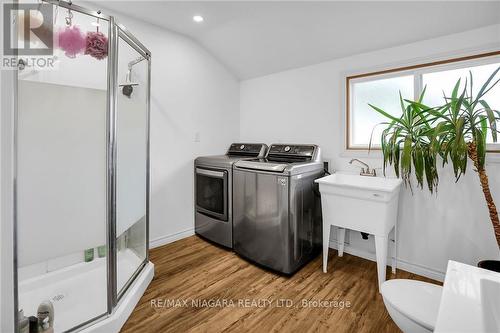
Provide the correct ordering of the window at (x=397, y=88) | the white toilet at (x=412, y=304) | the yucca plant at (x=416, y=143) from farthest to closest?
the window at (x=397, y=88)
the yucca plant at (x=416, y=143)
the white toilet at (x=412, y=304)

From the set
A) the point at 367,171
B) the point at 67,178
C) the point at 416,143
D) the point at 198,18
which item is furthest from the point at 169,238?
the point at 416,143

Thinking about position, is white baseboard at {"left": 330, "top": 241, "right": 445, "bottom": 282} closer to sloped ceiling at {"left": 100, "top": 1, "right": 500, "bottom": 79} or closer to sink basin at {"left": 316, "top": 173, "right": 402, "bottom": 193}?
sink basin at {"left": 316, "top": 173, "right": 402, "bottom": 193}

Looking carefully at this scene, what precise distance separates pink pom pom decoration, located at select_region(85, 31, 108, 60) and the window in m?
2.21

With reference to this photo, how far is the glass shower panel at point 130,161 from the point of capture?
1.64 metres

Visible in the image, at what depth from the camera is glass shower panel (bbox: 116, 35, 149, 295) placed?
1.64m

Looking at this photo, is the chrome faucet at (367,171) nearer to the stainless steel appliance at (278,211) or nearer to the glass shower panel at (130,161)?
the stainless steel appliance at (278,211)

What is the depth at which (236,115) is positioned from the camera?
3.53m

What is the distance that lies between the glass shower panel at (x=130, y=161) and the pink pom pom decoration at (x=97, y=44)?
0.09m

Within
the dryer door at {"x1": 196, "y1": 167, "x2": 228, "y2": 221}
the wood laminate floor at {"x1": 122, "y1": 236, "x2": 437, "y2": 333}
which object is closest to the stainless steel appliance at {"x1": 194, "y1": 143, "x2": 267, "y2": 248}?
the dryer door at {"x1": 196, "y1": 167, "x2": 228, "y2": 221}

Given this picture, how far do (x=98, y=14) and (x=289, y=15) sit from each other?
1569 millimetres

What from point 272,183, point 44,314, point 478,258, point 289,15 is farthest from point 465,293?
point 289,15

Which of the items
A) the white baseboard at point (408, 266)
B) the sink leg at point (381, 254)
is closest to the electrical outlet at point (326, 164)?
the white baseboard at point (408, 266)

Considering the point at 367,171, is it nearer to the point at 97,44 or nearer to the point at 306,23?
the point at 306,23

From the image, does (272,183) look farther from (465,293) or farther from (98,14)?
(98,14)
